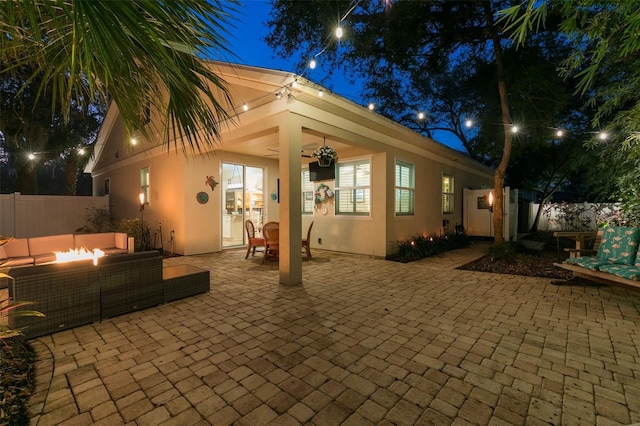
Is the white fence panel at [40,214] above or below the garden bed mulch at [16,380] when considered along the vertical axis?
above

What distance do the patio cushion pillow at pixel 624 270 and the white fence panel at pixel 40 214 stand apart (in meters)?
13.5

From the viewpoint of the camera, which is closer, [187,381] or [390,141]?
[187,381]

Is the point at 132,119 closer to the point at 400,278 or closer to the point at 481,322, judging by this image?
the point at 481,322

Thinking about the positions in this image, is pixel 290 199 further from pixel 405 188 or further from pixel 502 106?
pixel 502 106

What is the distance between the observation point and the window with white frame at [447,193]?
10.0 meters

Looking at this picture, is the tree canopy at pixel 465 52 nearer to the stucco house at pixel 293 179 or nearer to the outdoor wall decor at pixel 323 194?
the stucco house at pixel 293 179

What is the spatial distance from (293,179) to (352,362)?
121 inches

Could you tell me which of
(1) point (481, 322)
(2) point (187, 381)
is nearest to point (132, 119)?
(2) point (187, 381)

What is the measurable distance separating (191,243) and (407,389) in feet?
22.9

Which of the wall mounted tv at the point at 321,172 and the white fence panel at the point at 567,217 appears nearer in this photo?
the wall mounted tv at the point at 321,172

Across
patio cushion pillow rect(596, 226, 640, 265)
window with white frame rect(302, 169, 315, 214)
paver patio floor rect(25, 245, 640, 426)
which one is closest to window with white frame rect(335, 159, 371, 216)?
window with white frame rect(302, 169, 315, 214)

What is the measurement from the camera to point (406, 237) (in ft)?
25.9

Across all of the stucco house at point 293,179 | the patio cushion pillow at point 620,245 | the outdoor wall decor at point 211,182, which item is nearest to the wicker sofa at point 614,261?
the patio cushion pillow at point 620,245

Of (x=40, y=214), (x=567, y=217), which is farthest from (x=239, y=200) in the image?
(x=567, y=217)
